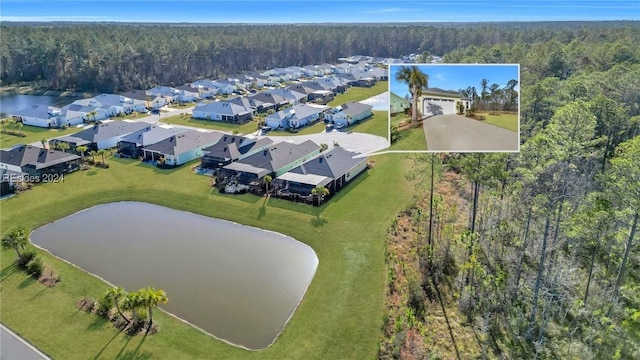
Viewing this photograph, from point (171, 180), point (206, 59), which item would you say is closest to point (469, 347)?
point (171, 180)

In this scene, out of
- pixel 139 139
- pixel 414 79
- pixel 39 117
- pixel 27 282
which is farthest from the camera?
pixel 39 117

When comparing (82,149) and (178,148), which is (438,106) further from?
(82,149)

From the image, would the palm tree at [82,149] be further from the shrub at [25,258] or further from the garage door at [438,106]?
the garage door at [438,106]

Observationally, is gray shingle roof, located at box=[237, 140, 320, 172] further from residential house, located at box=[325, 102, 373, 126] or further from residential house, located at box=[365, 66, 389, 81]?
residential house, located at box=[365, 66, 389, 81]

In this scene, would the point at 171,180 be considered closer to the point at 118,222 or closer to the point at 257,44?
the point at 118,222

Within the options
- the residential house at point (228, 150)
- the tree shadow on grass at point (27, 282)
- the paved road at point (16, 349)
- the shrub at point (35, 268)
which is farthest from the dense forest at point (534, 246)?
the shrub at point (35, 268)

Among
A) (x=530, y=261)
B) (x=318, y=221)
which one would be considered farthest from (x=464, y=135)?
(x=318, y=221)
